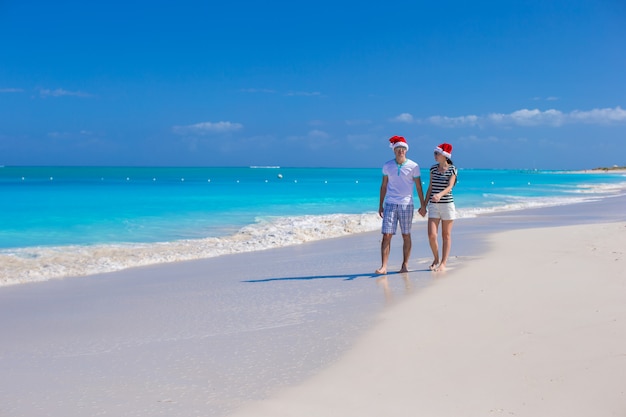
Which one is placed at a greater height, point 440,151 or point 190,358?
point 440,151

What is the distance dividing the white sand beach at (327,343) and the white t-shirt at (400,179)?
104 cm

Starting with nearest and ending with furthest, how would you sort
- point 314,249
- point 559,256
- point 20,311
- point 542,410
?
point 542,410 < point 20,311 < point 559,256 < point 314,249

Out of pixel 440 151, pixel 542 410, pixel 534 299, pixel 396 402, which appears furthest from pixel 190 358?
pixel 440 151

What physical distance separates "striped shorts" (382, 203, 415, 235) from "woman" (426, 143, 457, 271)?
340 mm

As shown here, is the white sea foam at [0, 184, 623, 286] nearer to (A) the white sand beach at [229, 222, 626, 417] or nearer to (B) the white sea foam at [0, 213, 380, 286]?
(B) the white sea foam at [0, 213, 380, 286]

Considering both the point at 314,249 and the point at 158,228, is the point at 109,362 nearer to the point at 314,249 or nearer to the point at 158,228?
the point at 314,249

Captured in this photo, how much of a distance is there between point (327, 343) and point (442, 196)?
3.69 metres

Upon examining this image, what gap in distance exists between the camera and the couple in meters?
7.52

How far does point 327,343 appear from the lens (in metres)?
4.54

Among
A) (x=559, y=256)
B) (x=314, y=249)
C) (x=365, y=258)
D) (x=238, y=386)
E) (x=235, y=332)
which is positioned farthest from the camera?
(x=314, y=249)

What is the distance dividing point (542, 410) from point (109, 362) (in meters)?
2.98

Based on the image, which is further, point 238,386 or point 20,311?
point 20,311

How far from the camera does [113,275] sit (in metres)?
8.54

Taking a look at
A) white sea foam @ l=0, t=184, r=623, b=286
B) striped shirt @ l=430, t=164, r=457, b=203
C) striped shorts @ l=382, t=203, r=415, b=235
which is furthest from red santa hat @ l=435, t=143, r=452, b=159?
white sea foam @ l=0, t=184, r=623, b=286
